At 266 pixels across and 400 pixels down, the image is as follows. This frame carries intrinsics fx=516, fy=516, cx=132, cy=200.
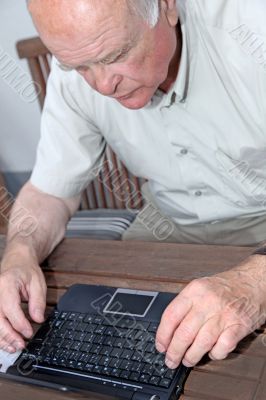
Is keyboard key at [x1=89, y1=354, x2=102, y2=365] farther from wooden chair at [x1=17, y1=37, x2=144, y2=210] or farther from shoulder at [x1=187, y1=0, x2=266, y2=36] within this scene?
wooden chair at [x1=17, y1=37, x2=144, y2=210]

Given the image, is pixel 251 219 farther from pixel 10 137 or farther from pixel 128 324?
pixel 10 137

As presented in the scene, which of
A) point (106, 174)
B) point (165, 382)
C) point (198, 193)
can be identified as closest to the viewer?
point (165, 382)

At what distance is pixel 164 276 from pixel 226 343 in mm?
228

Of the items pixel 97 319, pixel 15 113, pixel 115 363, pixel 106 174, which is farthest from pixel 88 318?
pixel 15 113

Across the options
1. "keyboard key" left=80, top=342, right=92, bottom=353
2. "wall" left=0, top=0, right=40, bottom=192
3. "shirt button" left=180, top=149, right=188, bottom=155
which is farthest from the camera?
"wall" left=0, top=0, right=40, bottom=192

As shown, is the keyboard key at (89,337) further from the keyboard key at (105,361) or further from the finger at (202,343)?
the finger at (202,343)

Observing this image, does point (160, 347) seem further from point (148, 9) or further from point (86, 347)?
point (148, 9)

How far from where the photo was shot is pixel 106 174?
191 centimetres

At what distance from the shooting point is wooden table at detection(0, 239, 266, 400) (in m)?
0.65

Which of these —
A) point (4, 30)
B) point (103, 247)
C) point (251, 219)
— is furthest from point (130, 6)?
point (4, 30)

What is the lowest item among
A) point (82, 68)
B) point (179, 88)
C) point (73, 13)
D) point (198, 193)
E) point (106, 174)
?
point (106, 174)

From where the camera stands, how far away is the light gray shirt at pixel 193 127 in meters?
0.99

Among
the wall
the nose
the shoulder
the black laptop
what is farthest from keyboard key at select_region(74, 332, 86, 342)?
the wall

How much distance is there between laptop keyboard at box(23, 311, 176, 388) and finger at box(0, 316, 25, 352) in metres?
0.02
